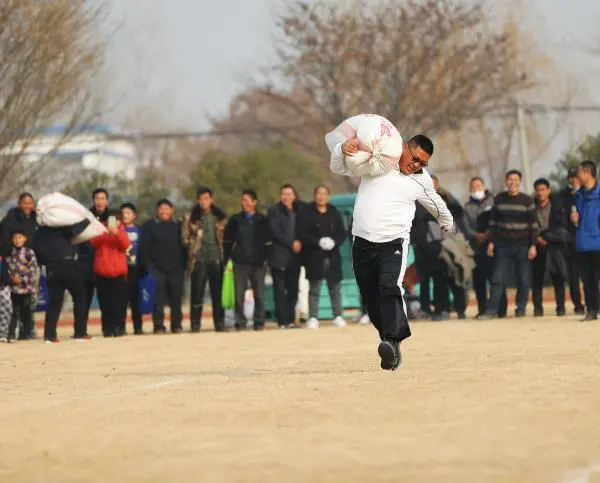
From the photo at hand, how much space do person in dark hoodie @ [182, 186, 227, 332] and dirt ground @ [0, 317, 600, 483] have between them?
697cm

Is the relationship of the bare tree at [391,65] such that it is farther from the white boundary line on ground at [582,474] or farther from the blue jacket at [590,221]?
the white boundary line on ground at [582,474]

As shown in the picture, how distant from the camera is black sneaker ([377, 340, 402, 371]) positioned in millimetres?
12516

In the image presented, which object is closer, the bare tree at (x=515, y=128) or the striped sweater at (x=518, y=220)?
the striped sweater at (x=518, y=220)

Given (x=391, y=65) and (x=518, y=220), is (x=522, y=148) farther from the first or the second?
(x=518, y=220)

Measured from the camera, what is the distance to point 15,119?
3269 centimetres

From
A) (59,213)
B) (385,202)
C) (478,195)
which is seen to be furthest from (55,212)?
(385,202)

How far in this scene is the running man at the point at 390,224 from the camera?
12.6m

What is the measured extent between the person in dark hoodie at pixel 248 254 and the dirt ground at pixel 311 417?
712cm

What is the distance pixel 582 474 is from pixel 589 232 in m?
13.8

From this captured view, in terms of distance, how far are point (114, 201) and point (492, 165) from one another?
134 ft

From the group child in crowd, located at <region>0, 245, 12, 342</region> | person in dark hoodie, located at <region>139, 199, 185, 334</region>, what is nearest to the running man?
child in crowd, located at <region>0, 245, 12, 342</region>

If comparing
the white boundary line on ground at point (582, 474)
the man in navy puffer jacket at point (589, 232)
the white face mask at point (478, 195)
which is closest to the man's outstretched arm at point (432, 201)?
the white boundary line on ground at point (582, 474)

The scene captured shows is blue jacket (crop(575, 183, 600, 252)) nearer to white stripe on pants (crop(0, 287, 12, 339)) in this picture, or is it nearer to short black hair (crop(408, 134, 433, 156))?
white stripe on pants (crop(0, 287, 12, 339))

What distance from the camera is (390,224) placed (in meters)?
12.7
